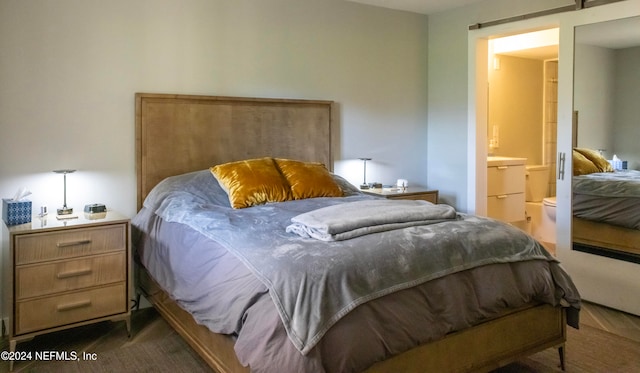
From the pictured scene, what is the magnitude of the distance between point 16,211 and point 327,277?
2.03m

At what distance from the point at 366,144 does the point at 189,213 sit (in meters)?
2.19

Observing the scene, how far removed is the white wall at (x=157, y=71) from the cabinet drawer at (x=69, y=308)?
708 millimetres

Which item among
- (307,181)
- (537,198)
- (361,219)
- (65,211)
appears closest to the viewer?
(361,219)

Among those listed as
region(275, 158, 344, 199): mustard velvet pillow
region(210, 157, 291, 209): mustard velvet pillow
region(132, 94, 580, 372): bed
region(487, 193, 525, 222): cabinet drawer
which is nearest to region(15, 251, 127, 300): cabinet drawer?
region(132, 94, 580, 372): bed

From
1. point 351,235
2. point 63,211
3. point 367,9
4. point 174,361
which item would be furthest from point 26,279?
point 367,9

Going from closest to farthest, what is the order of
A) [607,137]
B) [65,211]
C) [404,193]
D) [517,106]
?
[65,211]
[607,137]
[404,193]
[517,106]

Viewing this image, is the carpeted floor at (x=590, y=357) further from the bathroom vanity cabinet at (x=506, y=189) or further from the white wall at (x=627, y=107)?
the bathroom vanity cabinet at (x=506, y=189)

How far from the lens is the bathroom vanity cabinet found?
4.99m

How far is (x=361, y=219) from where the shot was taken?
2.27 metres

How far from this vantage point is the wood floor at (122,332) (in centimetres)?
286

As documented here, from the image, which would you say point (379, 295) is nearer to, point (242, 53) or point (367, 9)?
point (242, 53)

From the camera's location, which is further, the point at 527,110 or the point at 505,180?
the point at 527,110

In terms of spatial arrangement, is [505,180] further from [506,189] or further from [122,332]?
[122,332]

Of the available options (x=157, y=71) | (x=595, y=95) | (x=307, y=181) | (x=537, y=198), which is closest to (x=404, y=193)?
(x=307, y=181)
